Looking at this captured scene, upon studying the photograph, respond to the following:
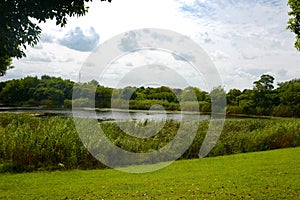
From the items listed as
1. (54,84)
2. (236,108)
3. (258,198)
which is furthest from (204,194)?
(54,84)

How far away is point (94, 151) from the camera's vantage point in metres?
10.9

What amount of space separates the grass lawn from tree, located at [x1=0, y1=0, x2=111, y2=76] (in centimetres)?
354

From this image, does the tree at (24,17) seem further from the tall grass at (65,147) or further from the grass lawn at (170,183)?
the tall grass at (65,147)

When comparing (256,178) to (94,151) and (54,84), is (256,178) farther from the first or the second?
(54,84)

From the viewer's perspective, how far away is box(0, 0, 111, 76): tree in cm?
411

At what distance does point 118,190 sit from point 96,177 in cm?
148

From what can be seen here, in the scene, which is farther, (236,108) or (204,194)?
(236,108)

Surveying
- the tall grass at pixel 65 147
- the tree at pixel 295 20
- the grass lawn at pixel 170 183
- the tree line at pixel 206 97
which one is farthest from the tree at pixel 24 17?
the tree line at pixel 206 97

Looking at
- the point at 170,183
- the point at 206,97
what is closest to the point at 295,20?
the point at 170,183

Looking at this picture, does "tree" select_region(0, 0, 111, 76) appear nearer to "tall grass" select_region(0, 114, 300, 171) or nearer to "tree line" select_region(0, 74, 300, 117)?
"tall grass" select_region(0, 114, 300, 171)

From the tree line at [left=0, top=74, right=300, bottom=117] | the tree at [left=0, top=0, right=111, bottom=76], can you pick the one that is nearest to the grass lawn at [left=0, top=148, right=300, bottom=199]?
the tree at [left=0, top=0, right=111, bottom=76]

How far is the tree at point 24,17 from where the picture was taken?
4105 millimetres

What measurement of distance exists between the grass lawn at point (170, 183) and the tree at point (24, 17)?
354 centimetres

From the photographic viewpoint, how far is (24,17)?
14.0ft
